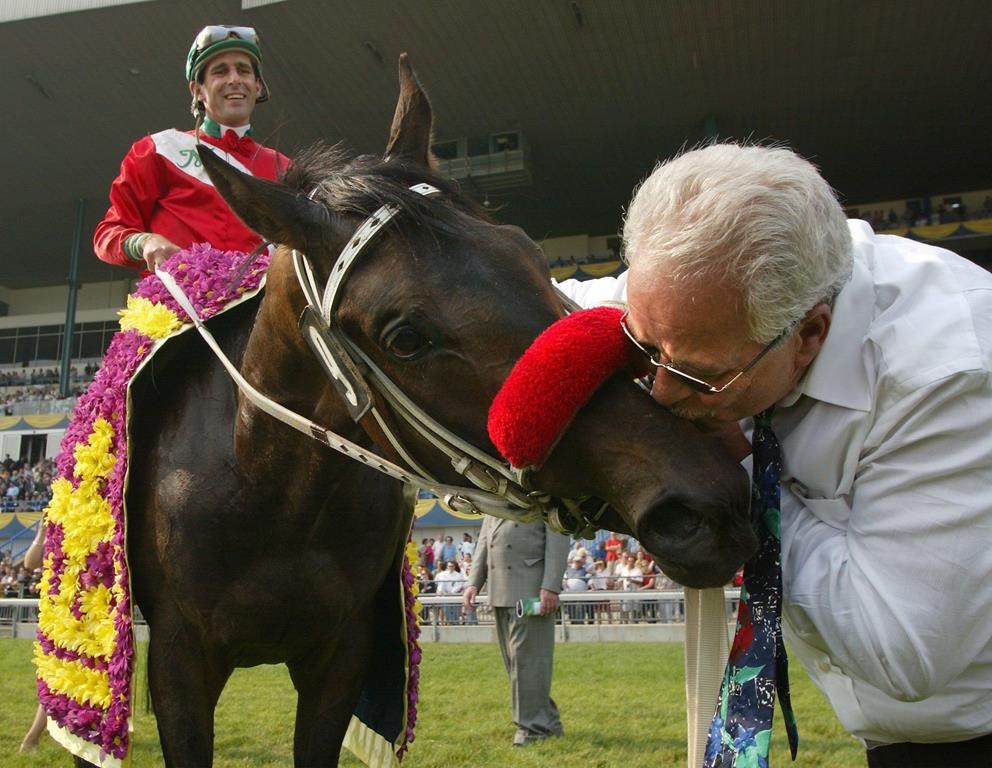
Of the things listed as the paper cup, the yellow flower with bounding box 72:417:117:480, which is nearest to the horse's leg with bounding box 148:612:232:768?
the yellow flower with bounding box 72:417:117:480

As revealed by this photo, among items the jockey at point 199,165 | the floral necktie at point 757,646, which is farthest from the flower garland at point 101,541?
the floral necktie at point 757,646

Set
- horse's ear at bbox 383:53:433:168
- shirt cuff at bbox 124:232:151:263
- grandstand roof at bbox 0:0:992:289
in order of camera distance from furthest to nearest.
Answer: grandstand roof at bbox 0:0:992:289 < shirt cuff at bbox 124:232:151:263 < horse's ear at bbox 383:53:433:168

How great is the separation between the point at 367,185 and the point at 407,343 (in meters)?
0.47

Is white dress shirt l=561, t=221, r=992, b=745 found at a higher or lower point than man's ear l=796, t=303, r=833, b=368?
lower

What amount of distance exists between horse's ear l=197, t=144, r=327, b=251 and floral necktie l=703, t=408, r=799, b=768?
116 cm

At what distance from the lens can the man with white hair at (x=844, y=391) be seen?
5.27 feet

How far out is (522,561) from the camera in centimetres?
675

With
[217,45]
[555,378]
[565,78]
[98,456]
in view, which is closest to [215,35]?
[217,45]

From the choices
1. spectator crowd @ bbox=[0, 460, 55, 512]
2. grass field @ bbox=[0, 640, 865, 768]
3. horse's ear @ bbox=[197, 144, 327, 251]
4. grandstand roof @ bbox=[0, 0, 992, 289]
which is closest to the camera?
horse's ear @ bbox=[197, 144, 327, 251]

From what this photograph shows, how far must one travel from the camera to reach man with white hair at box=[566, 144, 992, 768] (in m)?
1.61

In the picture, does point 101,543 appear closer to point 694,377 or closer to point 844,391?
point 694,377

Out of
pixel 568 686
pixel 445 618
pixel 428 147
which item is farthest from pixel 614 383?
pixel 445 618

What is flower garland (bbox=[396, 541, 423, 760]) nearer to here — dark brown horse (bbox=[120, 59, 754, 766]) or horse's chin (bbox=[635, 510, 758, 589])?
dark brown horse (bbox=[120, 59, 754, 766])

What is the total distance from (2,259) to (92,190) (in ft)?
33.9
